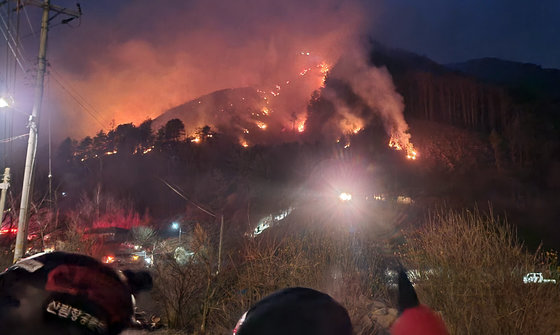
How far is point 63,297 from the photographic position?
124 inches

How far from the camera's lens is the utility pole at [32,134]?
13.4 meters

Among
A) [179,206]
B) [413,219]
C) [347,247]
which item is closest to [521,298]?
[347,247]

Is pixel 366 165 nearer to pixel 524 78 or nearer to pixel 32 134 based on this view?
pixel 32 134

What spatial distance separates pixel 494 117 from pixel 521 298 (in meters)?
84.3

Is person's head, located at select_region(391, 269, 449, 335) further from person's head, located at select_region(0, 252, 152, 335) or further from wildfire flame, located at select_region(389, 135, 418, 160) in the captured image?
wildfire flame, located at select_region(389, 135, 418, 160)

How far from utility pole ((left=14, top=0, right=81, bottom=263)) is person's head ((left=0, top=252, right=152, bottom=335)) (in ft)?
37.7

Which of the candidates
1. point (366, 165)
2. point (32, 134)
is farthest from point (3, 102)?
point (366, 165)

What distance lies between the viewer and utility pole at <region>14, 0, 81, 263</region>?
1342 centimetres

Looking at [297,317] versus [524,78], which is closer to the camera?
[297,317]

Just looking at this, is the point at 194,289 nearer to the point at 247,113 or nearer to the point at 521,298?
the point at 521,298

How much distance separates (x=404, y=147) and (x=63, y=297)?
72.5 m

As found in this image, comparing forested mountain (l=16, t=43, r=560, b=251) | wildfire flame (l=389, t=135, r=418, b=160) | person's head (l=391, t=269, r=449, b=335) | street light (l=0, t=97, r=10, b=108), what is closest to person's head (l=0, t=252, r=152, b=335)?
person's head (l=391, t=269, r=449, b=335)

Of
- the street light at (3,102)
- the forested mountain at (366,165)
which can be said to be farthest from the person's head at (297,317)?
the forested mountain at (366,165)

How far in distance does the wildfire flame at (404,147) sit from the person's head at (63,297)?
6962 centimetres
